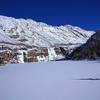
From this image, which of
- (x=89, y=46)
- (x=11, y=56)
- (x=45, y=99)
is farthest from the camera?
(x=89, y=46)

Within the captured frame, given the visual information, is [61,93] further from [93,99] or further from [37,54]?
[37,54]

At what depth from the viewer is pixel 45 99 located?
1692 centimetres

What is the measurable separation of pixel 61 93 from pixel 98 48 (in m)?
96.3

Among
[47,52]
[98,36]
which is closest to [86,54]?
[98,36]

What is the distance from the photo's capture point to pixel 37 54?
12538 cm

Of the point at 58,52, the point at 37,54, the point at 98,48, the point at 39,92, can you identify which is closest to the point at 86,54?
the point at 98,48

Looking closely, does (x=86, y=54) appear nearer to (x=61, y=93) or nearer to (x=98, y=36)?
(x=98, y=36)

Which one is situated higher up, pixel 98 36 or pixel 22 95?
pixel 98 36

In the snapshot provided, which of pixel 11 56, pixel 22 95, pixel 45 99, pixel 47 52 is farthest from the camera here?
pixel 47 52

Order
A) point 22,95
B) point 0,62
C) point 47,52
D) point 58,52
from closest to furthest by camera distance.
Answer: point 22,95 → point 0,62 → point 47,52 → point 58,52

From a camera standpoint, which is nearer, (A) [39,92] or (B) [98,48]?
(A) [39,92]

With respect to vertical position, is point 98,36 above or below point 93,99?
above

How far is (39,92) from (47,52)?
12184cm

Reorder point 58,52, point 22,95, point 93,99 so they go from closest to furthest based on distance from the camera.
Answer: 1. point 93,99
2. point 22,95
3. point 58,52
